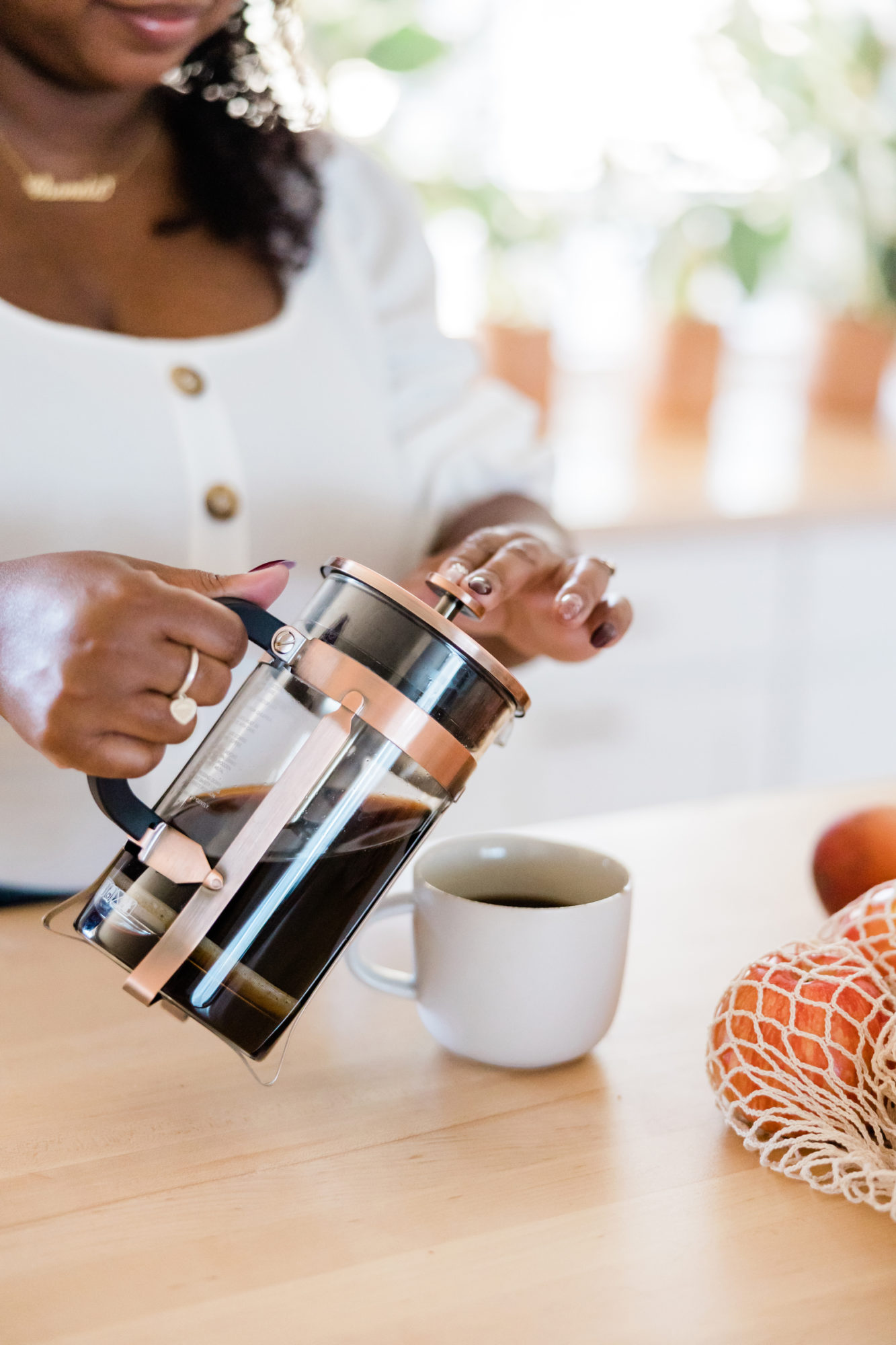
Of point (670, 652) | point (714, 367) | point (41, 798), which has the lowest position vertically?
point (670, 652)

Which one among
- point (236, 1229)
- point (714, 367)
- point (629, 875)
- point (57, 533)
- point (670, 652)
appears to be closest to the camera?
point (236, 1229)

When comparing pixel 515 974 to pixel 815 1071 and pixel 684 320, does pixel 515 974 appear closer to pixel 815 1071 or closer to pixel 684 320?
pixel 815 1071

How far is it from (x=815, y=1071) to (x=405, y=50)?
5.56ft

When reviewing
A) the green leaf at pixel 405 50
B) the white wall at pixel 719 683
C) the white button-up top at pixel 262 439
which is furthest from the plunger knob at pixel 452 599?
the green leaf at pixel 405 50

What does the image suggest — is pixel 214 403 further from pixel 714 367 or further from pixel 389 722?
pixel 714 367

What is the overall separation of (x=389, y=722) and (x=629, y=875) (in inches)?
6.2

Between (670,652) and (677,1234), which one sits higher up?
(677,1234)

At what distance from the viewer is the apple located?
1.71 feet

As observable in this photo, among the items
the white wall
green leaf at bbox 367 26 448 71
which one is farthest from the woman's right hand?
green leaf at bbox 367 26 448 71

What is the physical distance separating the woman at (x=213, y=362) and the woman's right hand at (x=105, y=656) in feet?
0.62

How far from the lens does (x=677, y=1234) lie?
0.49 m

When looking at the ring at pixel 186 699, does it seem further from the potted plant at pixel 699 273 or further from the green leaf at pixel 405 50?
the potted plant at pixel 699 273

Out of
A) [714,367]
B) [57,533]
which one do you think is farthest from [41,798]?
[714,367]

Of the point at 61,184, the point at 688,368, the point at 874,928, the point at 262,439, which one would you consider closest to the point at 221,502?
the point at 262,439
